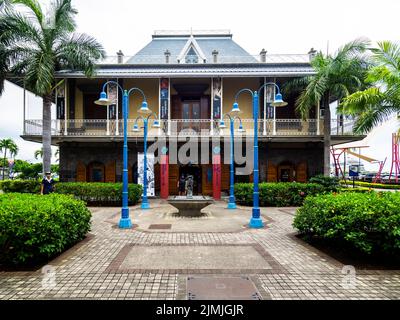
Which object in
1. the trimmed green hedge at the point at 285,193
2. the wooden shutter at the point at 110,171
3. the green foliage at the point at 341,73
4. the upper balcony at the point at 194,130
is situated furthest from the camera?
the wooden shutter at the point at 110,171

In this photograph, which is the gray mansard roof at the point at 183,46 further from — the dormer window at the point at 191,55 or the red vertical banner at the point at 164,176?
the red vertical banner at the point at 164,176

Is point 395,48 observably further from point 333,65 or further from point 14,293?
point 14,293

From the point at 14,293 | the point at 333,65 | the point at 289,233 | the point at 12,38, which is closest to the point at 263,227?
the point at 289,233

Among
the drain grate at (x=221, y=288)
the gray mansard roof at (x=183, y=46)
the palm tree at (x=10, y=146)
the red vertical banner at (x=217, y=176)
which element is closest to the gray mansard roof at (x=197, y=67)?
the gray mansard roof at (x=183, y=46)

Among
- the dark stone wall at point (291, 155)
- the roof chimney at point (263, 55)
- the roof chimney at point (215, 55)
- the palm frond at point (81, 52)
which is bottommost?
the dark stone wall at point (291, 155)

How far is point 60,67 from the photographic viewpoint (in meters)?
14.2

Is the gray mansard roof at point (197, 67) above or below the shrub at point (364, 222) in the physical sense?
above

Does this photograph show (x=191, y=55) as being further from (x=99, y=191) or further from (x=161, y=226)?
(x=161, y=226)

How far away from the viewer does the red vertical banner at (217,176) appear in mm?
16247

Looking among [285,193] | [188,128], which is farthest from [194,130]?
[285,193]

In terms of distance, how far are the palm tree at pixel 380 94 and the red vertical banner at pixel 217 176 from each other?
8013 mm

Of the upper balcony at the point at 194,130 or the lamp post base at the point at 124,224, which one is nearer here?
the lamp post base at the point at 124,224

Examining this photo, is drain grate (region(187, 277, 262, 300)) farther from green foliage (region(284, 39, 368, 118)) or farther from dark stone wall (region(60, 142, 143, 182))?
dark stone wall (region(60, 142, 143, 182))

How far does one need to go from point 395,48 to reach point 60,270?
12989mm
